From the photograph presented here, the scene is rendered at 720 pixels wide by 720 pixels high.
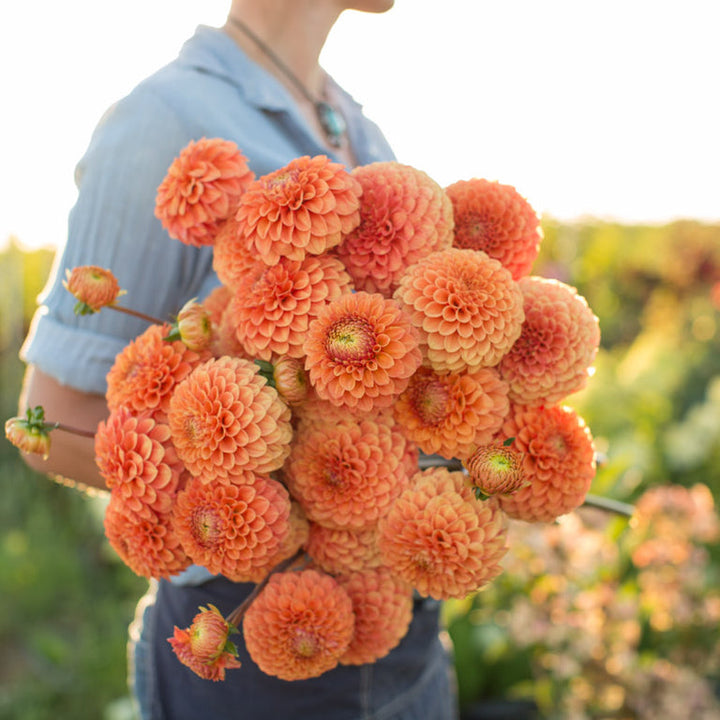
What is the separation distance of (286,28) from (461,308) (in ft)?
2.90

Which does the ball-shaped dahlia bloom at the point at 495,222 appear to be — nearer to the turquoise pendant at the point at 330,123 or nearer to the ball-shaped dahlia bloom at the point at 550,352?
the ball-shaped dahlia bloom at the point at 550,352

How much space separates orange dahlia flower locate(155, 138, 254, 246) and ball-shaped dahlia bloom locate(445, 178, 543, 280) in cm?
22

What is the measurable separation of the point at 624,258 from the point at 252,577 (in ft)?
20.6

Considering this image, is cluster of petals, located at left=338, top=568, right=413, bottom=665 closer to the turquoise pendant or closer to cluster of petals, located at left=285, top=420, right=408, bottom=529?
cluster of petals, located at left=285, top=420, right=408, bottom=529

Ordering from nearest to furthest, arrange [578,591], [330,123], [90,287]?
[90,287] < [330,123] < [578,591]

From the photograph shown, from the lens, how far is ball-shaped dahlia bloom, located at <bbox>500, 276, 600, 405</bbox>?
0.58 meters

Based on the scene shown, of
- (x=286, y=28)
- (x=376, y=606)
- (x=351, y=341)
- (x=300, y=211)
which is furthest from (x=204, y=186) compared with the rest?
(x=286, y=28)

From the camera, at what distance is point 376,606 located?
642 millimetres

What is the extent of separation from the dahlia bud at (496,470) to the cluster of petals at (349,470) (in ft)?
0.29

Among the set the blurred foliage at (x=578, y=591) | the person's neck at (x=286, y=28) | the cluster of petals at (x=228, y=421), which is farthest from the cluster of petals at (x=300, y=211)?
the blurred foliage at (x=578, y=591)

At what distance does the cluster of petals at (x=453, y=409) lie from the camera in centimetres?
57

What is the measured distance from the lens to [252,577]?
Answer: 2.05 ft

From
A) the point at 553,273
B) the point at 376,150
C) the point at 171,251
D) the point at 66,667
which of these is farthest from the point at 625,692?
the point at 553,273

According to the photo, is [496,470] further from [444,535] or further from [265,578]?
[265,578]
